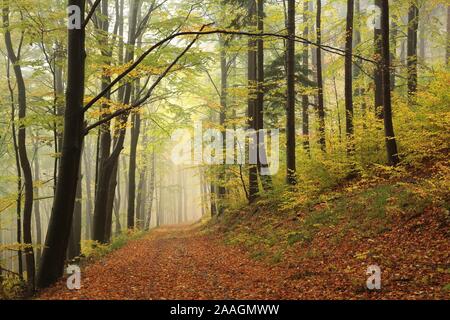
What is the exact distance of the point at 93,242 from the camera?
14.8 metres

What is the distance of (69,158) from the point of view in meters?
8.14

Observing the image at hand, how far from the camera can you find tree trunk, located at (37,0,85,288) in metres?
8.06

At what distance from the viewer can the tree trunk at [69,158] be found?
8.06 m

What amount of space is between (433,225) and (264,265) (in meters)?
4.03

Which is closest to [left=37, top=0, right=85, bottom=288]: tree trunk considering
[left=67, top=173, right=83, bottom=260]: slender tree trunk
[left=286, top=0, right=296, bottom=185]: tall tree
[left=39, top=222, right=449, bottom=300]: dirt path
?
[left=39, top=222, right=449, bottom=300]: dirt path

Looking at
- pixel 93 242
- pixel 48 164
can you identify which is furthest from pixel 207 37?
pixel 48 164

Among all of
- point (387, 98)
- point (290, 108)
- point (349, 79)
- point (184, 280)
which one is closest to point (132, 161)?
point (290, 108)

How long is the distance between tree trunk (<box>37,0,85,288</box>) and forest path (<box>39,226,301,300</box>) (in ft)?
2.27

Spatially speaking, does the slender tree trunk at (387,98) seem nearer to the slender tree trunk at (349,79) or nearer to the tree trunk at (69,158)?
the slender tree trunk at (349,79)

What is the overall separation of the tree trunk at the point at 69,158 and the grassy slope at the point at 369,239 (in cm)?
527

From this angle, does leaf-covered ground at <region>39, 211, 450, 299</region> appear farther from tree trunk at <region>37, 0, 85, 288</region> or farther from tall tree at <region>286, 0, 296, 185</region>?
tall tree at <region>286, 0, 296, 185</region>

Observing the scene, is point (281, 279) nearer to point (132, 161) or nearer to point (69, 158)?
point (69, 158)

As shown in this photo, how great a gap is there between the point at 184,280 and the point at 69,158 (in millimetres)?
3852
